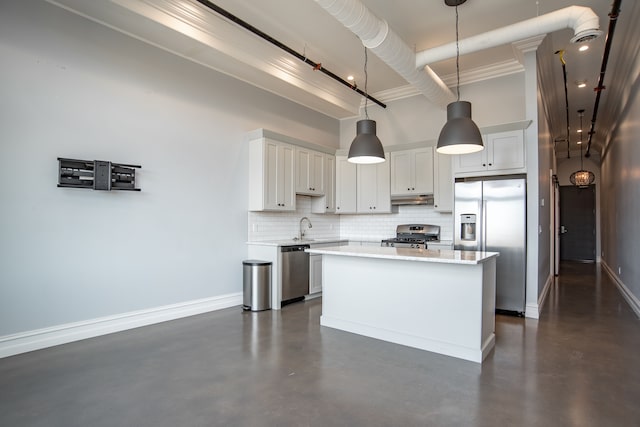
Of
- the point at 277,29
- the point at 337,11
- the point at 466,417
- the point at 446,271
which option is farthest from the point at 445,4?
the point at 466,417

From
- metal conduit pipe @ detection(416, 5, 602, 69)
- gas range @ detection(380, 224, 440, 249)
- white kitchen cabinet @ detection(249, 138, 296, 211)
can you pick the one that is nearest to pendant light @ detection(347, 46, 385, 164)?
metal conduit pipe @ detection(416, 5, 602, 69)

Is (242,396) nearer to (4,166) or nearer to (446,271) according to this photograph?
(446,271)

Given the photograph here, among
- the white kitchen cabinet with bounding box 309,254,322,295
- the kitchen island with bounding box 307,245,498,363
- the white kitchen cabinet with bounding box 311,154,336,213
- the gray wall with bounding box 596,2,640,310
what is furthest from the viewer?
the white kitchen cabinet with bounding box 311,154,336,213

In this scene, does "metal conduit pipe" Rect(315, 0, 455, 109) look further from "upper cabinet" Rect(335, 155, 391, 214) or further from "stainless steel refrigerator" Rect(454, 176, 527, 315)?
"upper cabinet" Rect(335, 155, 391, 214)

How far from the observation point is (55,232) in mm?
3617

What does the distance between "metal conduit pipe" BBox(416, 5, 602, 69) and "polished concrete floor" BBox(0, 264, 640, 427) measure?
9.92 ft

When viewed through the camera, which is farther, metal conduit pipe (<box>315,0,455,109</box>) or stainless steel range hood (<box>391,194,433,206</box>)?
stainless steel range hood (<box>391,194,433,206</box>)

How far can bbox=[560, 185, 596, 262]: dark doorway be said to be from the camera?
1112 cm

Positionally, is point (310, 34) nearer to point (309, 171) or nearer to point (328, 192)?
point (309, 171)

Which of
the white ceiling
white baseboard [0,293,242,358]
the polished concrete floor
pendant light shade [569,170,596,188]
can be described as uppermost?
the white ceiling

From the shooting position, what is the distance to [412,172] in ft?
20.3

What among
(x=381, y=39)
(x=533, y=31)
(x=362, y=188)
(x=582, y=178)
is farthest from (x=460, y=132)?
(x=582, y=178)

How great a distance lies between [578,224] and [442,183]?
828 centimetres

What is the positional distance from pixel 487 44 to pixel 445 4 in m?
0.68
